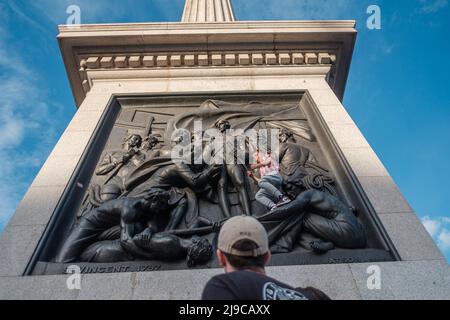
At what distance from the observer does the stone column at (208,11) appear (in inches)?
501

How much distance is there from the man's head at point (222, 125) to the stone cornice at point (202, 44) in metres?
2.24

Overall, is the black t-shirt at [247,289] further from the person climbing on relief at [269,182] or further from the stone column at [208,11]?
the stone column at [208,11]

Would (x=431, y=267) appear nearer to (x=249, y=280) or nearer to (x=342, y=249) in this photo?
(x=342, y=249)

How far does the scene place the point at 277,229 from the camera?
4352 mm

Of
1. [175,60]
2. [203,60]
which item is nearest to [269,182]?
[203,60]

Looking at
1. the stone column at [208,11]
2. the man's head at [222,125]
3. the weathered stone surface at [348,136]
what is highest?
the stone column at [208,11]

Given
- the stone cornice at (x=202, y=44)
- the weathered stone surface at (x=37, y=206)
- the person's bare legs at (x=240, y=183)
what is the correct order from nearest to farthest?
the weathered stone surface at (x=37, y=206)
the person's bare legs at (x=240, y=183)
the stone cornice at (x=202, y=44)

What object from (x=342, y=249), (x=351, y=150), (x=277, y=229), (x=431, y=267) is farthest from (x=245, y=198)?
(x=431, y=267)

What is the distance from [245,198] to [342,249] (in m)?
1.67

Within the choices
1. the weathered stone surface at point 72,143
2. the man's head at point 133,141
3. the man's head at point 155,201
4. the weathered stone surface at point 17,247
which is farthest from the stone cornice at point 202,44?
the weathered stone surface at point 17,247

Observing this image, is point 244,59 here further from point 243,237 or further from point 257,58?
point 243,237

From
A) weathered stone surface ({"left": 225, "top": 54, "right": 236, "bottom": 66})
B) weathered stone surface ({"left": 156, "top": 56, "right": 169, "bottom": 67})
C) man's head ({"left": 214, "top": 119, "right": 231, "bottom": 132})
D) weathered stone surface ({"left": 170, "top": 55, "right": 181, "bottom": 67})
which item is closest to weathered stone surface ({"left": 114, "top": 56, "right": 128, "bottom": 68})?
weathered stone surface ({"left": 156, "top": 56, "right": 169, "bottom": 67})

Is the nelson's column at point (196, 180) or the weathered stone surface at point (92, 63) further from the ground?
the weathered stone surface at point (92, 63)
